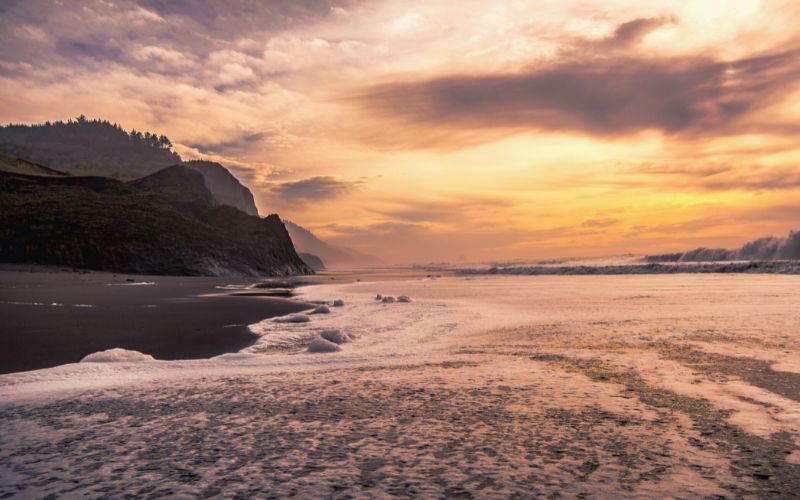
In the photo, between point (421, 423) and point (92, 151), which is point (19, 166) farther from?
point (92, 151)

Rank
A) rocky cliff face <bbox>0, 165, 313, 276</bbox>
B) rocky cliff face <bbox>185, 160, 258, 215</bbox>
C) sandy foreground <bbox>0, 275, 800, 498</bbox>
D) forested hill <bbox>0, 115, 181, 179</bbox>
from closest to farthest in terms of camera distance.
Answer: sandy foreground <bbox>0, 275, 800, 498</bbox>
rocky cliff face <bbox>0, 165, 313, 276</bbox>
forested hill <bbox>0, 115, 181, 179</bbox>
rocky cliff face <bbox>185, 160, 258, 215</bbox>

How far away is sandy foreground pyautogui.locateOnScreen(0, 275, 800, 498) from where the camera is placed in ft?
9.74

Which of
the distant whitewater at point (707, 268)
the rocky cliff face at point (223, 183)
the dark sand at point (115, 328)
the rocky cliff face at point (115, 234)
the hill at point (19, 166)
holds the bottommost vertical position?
the dark sand at point (115, 328)

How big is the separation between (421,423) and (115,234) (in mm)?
59580

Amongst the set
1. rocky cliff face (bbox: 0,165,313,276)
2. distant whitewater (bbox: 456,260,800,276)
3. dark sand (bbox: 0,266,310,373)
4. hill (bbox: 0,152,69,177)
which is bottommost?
dark sand (bbox: 0,266,310,373)

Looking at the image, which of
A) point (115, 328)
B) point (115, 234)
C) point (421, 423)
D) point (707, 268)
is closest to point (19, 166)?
point (115, 234)

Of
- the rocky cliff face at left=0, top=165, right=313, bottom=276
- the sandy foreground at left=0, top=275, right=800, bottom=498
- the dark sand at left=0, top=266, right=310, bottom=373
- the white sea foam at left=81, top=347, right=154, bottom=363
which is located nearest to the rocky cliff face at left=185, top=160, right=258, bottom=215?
the rocky cliff face at left=0, top=165, right=313, bottom=276

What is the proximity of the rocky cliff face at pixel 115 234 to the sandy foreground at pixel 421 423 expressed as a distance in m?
51.3

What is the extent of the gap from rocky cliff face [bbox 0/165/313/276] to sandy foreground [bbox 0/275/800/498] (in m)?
51.3

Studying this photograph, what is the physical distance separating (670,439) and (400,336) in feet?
23.1

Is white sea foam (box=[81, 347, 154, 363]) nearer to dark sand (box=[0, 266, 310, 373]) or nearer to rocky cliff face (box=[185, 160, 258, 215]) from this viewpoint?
dark sand (box=[0, 266, 310, 373])

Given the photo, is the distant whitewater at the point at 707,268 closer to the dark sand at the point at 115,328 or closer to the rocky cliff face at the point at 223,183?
the dark sand at the point at 115,328

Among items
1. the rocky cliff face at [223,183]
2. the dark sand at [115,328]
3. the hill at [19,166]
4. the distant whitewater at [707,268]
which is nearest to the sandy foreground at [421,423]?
the dark sand at [115,328]

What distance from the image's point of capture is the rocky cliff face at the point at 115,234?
158 feet
